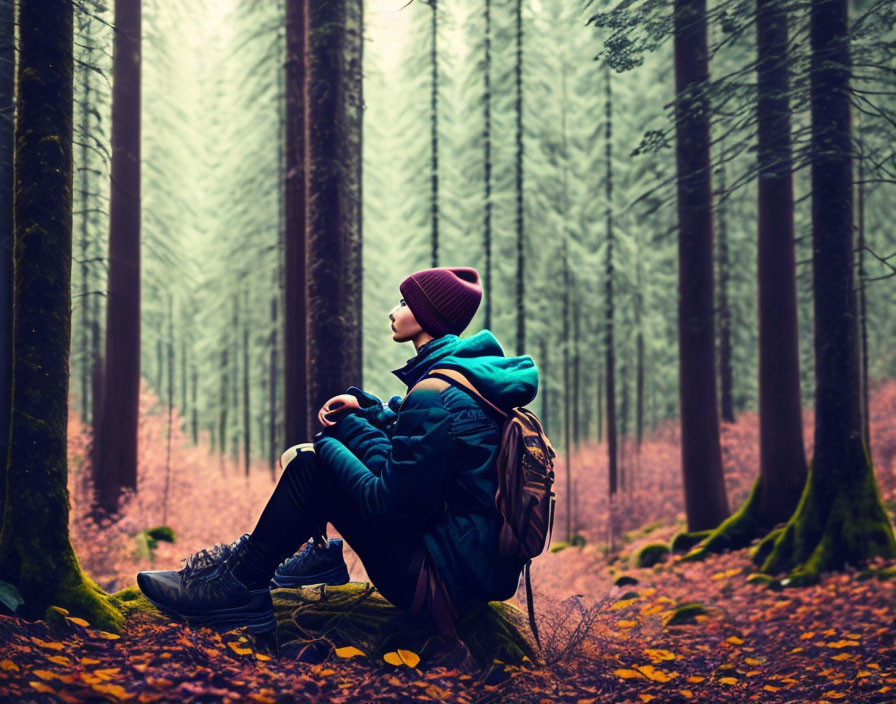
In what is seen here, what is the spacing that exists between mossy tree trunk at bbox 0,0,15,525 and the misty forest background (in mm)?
35

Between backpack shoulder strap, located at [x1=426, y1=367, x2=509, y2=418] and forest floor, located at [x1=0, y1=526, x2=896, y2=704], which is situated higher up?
backpack shoulder strap, located at [x1=426, y1=367, x2=509, y2=418]

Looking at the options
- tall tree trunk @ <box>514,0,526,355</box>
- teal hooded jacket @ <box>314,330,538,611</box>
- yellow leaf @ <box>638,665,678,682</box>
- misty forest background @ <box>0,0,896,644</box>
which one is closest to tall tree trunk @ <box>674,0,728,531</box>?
misty forest background @ <box>0,0,896,644</box>

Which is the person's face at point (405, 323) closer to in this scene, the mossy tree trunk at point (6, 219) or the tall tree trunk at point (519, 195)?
the mossy tree trunk at point (6, 219)

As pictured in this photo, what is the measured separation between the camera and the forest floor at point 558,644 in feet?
11.3

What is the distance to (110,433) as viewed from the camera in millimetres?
11633

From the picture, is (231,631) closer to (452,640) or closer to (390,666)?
(390,666)

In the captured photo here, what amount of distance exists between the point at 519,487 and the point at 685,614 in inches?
206

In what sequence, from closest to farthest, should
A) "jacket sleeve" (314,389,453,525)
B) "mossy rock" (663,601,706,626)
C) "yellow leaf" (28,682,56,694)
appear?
"yellow leaf" (28,682,56,694) < "jacket sleeve" (314,389,453,525) < "mossy rock" (663,601,706,626)

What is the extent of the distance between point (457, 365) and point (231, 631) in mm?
1869

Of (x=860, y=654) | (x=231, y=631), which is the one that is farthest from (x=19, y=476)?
(x=860, y=654)

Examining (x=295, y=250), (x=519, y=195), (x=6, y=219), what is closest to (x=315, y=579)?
(x=6, y=219)

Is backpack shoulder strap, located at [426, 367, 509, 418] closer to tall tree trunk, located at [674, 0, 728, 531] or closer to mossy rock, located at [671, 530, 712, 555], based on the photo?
tall tree trunk, located at [674, 0, 728, 531]

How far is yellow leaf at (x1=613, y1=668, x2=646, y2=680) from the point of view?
15.9 ft

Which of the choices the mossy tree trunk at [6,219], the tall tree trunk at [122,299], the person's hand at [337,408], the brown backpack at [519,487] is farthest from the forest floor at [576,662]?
the tall tree trunk at [122,299]
